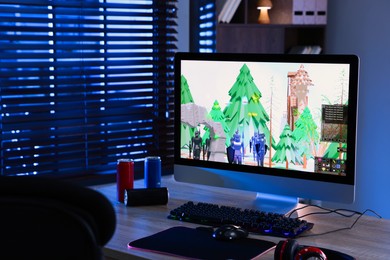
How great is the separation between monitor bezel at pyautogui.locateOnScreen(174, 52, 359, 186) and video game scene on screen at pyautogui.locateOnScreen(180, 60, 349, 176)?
0.6 inches

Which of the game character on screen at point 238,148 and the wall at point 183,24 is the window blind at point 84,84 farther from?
the game character on screen at point 238,148

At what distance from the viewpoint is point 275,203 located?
2375mm

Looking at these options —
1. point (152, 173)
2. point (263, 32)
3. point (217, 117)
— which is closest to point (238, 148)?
point (217, 117)

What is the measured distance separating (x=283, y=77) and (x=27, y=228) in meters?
1.37

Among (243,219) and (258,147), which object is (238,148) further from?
(243,219)

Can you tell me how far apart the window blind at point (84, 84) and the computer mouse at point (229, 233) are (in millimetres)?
1356

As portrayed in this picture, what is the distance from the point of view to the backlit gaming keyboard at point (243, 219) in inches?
79.9

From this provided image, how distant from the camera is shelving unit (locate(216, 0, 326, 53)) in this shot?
3.62m

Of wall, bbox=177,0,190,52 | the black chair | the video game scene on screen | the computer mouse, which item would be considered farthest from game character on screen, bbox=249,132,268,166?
wall, bbox=177,0,190,52

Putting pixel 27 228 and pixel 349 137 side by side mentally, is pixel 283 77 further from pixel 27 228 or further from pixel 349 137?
pixel 27 228

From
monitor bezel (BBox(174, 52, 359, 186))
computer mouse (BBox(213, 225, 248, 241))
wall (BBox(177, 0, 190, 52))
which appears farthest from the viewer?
wall (BBox(177, 0, 190, 52))

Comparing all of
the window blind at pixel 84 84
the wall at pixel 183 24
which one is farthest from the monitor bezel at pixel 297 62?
the wall at pixel 183 24

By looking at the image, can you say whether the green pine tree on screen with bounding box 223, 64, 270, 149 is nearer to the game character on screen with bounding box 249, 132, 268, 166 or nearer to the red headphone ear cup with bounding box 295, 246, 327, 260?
the game character on screen with bounding box 249, 132, 268, 166

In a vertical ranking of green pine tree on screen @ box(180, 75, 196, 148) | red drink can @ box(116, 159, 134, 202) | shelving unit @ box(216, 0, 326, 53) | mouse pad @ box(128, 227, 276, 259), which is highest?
shelving unit @ box(216, 0, 326, 53)
